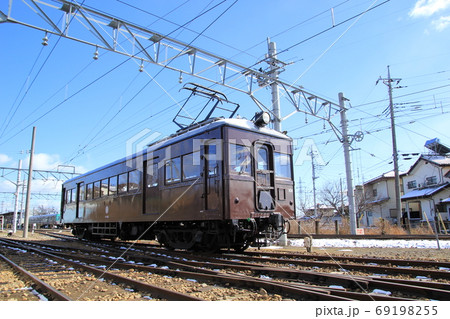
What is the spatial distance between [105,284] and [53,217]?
158 feet

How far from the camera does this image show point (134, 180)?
11.1 metres

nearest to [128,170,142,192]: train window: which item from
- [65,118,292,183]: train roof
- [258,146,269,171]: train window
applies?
[65,118,292,183]: train roof

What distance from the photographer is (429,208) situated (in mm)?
29719

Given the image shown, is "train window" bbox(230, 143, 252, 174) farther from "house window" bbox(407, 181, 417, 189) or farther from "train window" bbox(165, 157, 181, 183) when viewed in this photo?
"house window" bbox(407, 181, 417, 189)

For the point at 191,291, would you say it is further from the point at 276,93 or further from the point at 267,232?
the point at 276,93

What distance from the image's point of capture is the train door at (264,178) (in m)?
8.36

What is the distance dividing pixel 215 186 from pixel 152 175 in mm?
3061

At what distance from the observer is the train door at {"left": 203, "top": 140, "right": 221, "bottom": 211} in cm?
777

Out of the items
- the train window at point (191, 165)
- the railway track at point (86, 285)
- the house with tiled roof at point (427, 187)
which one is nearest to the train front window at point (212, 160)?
the train window at point (191, 165)

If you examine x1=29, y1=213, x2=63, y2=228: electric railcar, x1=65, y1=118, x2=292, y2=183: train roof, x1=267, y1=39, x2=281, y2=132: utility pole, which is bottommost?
x1=29, y1=213, x2=63, y2=228: electric railcar

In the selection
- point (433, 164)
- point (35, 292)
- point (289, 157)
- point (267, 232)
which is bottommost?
point (35, 292)

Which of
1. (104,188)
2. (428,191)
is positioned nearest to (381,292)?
(104,188)

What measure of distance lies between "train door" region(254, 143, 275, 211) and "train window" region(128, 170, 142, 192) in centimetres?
425
